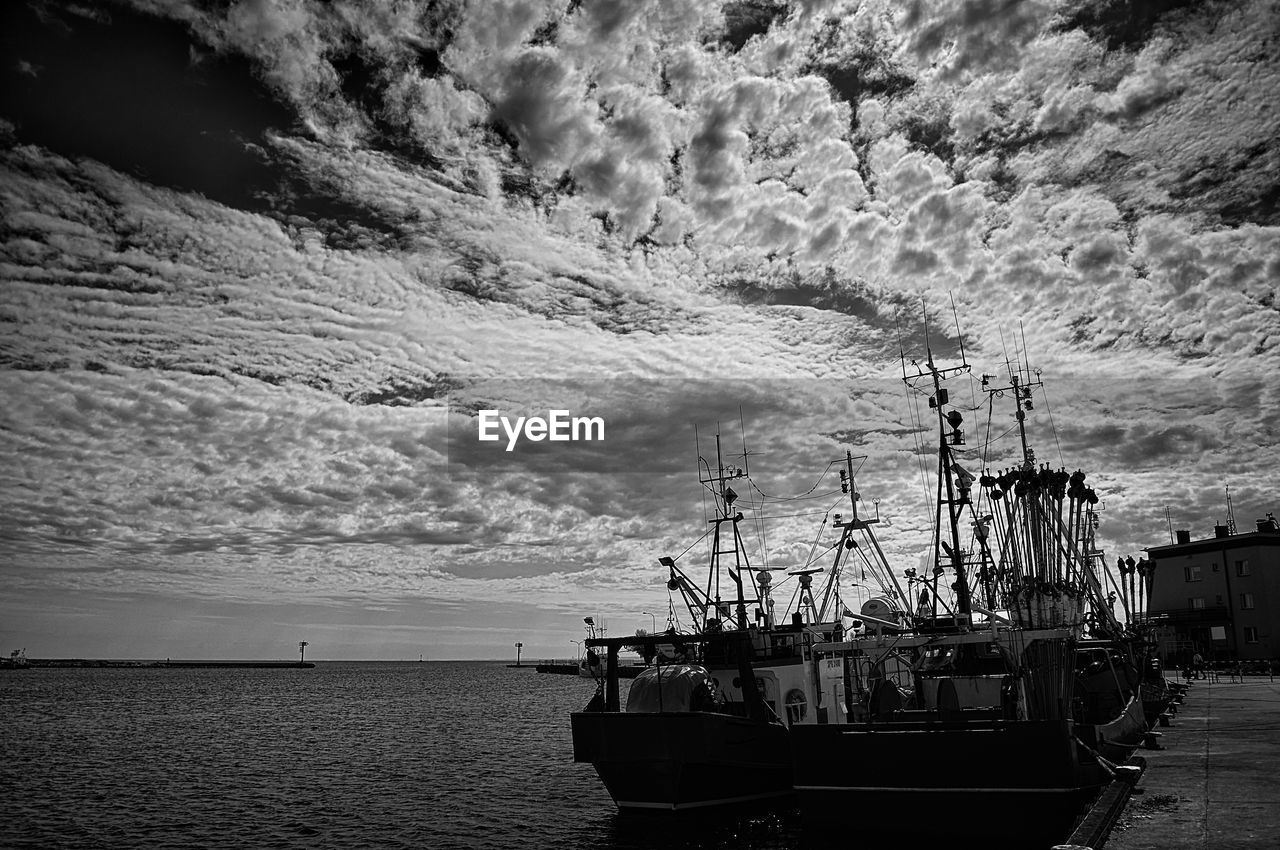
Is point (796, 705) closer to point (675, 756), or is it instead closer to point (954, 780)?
point (675, 756)

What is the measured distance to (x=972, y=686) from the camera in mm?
31906

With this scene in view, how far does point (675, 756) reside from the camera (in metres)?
28.3

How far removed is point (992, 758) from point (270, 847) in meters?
23.9

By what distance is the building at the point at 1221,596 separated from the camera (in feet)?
263

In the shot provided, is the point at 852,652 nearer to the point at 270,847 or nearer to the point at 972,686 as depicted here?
the point at 972,686

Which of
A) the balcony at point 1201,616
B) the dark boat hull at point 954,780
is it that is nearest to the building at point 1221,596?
the balcony at point 1201,616

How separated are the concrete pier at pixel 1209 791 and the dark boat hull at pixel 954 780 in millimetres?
2155

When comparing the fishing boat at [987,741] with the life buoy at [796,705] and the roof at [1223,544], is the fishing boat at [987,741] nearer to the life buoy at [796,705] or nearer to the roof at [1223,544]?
the life buoy at [796,705]

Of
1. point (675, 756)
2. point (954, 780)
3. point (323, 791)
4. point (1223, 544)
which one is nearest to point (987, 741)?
point (954, 780)

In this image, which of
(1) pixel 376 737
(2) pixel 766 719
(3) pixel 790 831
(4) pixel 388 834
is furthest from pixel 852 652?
(1) pixel 376 737

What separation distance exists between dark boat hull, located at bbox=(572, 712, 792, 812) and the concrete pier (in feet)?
38.8

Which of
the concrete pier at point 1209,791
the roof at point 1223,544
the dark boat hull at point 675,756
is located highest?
the roof at point 1223,544

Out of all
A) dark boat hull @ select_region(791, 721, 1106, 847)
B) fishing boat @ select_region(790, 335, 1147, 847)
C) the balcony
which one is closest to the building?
the balcony

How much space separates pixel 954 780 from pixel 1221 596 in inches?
3095
